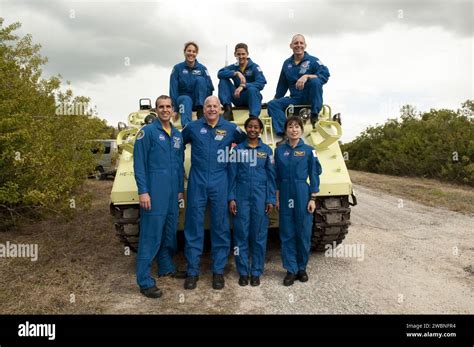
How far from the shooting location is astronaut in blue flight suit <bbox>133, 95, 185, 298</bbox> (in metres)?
4.61

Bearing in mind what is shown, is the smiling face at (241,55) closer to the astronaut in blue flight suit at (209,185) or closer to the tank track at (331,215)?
the astronaut in blue flight suit at (209,185)

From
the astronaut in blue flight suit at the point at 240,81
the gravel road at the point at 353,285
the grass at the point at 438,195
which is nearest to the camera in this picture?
the gravel road at the point at 353,285

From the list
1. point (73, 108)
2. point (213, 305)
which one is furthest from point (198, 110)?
point (73, 108)

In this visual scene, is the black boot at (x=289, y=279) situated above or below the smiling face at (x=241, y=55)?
below

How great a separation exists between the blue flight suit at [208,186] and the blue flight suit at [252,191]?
0.12m

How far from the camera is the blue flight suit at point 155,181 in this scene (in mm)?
4621

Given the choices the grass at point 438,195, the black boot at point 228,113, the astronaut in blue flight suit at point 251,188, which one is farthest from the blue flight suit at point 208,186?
the grass at point 438,195

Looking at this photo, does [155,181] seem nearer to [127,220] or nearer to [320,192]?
[127,220]

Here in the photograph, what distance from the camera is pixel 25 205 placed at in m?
7.87

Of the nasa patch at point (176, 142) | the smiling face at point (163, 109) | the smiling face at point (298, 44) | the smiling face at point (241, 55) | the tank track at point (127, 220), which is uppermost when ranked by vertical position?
the smiling face at point (298, 44)

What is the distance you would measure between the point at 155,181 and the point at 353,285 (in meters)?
2.50

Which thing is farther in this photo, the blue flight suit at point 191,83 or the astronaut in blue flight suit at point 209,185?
the blue flight suit at point 191,83

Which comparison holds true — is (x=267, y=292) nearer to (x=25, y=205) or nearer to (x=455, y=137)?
(x=25, y=205)

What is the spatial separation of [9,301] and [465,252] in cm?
598
